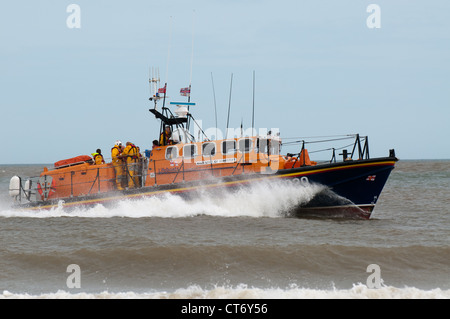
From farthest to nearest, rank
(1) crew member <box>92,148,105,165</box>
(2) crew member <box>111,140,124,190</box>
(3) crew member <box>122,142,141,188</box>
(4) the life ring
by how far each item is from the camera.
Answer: (4) the life ring → (1) crew member <box>92,148,105,165</box> → (2) crew member <box>111,140,124,190</box> → (3) crew member <box>122,142,141,188</box>

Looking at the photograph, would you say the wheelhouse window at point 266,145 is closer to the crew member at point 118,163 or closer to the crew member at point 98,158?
the crew member at point 118,163

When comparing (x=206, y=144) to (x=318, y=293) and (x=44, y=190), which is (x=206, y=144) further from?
(x=318, y=293)

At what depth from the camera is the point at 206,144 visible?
45.8ft

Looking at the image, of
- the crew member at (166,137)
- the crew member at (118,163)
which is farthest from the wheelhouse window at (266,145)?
the crew member at (118,163)

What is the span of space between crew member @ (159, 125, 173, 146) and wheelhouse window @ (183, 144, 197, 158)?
0.73m

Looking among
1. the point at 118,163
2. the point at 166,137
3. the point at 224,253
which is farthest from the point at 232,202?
the point at 224,253

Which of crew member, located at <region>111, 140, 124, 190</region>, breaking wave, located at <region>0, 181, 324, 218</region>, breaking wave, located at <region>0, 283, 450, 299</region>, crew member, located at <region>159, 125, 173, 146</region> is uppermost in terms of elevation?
crew member, located at <region>159, 125, 173, 146</region>

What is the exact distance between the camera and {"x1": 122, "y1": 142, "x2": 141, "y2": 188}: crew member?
577 inches

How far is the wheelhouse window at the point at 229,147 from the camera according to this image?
45.0 feet

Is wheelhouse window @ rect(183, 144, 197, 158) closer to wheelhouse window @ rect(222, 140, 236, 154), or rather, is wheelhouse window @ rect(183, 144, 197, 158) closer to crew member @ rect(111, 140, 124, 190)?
wheelhouse window @ rect(222, 140, 236, 154)

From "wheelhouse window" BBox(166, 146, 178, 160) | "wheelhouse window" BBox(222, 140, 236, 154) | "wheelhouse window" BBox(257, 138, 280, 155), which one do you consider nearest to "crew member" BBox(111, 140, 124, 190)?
"wheelhouse window" BBox(166, 146, 178, 160)

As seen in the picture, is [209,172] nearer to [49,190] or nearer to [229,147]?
[229,147]
